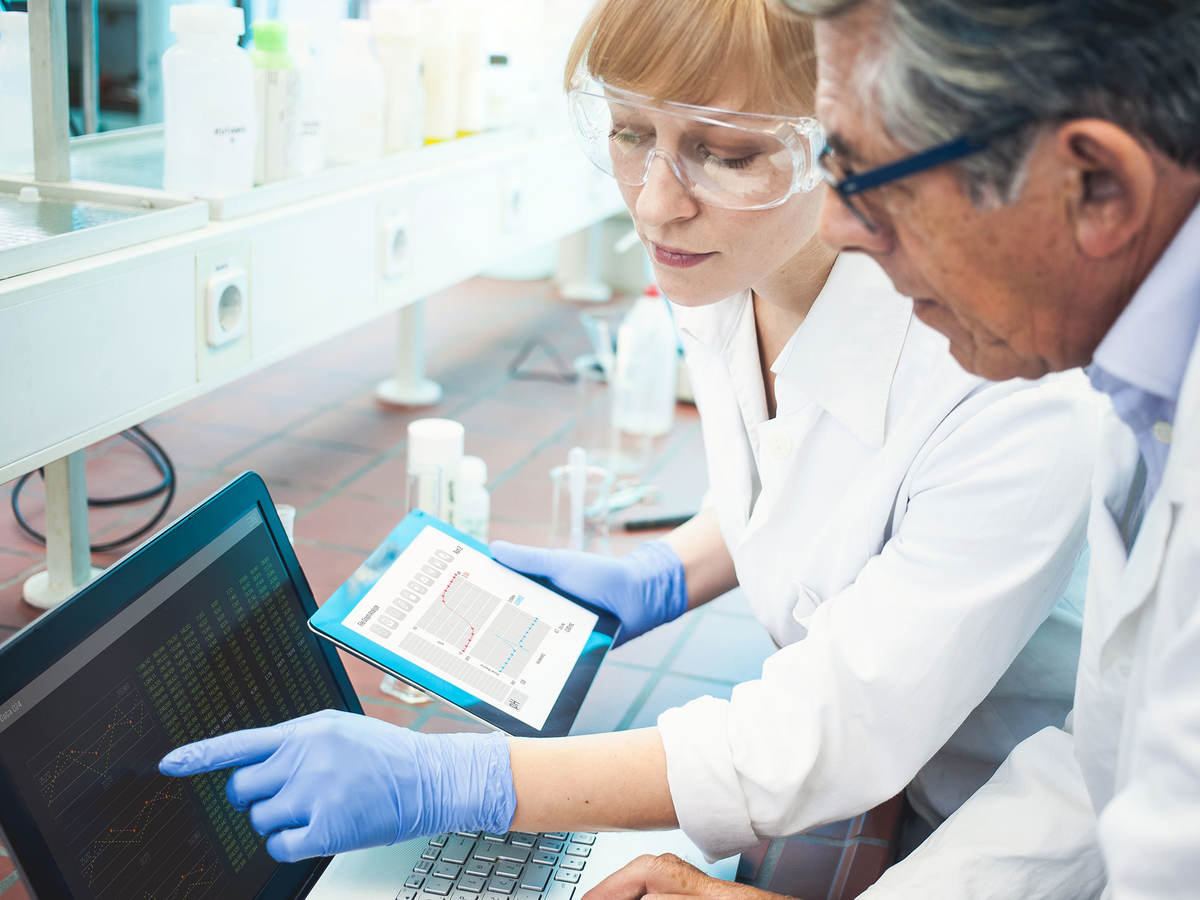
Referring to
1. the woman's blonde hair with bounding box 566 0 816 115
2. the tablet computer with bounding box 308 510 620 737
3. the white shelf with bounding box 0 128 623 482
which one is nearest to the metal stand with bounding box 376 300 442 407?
the white shelf with bounding box 0 128 623 482

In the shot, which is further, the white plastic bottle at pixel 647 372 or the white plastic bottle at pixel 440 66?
the white plastic bottle at pixel 647 372

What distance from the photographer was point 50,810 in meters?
0.80

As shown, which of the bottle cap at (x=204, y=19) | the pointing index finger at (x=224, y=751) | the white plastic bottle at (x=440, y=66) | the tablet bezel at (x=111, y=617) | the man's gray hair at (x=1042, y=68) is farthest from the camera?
the white plastic bottle at (x=440, y=66)

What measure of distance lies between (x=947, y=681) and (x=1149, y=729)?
1.09ft

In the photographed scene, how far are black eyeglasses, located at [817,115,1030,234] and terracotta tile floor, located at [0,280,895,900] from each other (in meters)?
0.66

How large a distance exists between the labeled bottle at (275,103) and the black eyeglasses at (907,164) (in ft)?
3.68

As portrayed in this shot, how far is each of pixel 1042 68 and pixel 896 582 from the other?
52cm

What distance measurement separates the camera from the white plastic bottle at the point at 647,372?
2508 millimetres

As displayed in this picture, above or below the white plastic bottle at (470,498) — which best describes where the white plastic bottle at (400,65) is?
above

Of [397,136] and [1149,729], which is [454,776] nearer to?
[1149,729]

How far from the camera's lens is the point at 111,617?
882 mm

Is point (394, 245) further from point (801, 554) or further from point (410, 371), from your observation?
point (801, 554)

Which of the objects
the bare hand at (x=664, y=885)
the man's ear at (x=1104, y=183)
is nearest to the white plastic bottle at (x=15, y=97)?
the bare hand at (x=664, y=885)

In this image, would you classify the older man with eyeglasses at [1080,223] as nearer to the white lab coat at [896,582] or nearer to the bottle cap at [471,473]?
the white lab coat at [896,582]
